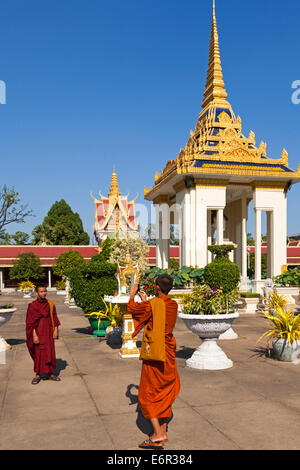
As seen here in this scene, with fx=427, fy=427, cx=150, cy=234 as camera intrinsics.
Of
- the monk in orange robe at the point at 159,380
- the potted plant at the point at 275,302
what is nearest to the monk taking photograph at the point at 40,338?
the monk in orange robe at the point at 159,380

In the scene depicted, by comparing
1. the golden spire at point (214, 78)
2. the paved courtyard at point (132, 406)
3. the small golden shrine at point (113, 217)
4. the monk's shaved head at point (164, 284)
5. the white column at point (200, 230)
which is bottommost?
the paved courtyard at point (132, 406)

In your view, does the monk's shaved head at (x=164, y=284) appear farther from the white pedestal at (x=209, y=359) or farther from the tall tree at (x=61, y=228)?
the tall tree at (x=61, y=228)

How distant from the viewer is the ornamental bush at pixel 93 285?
11586 millimetres

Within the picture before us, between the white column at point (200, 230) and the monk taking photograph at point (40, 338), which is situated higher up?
the white column at point (200, 230)

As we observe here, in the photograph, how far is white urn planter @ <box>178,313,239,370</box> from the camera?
7.67m

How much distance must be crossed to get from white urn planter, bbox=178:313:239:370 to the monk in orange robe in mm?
2911

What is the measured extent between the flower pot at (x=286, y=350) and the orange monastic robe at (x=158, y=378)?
416 centimetres

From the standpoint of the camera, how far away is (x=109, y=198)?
53.5 meters

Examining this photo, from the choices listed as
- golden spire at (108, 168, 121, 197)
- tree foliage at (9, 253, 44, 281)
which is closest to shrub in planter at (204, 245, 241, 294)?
tree foliage at (9, 253, 44, 281)

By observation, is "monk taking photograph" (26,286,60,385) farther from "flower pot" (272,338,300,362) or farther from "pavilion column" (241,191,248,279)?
"pavilion column" (241,191,248,279)

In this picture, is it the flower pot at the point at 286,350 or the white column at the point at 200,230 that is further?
the white column at the point at 200,230

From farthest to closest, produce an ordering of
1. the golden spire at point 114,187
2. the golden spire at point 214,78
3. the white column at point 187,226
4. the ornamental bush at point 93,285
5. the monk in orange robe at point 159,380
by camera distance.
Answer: the golden spire at point 114,187
the golden spire at point 214,78
the white column at point 187,226
the ornamental bush at point 93,285
the monk in orange robe at point 159,380
